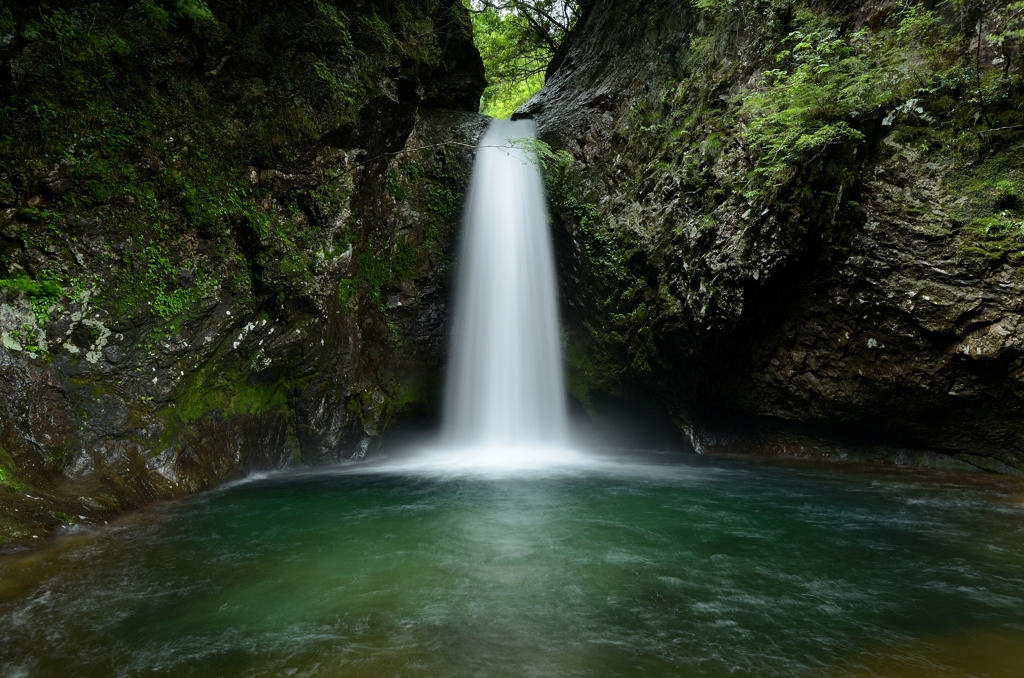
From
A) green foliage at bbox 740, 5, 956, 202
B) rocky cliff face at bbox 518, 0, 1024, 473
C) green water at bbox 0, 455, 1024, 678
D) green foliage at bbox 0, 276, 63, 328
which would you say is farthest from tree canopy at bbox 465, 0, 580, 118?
green water at bbox 0, 455, 1024, 678

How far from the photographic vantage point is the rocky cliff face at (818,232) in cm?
735

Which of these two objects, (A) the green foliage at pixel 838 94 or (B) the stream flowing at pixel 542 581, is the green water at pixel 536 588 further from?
(A) the green foliage at pixel 838 94

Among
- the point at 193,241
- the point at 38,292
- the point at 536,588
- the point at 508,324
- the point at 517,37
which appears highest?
the point at 517,37

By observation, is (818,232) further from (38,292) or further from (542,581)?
(38,292)

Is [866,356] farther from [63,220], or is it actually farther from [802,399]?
[63,220]

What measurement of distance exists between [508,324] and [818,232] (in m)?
6.51

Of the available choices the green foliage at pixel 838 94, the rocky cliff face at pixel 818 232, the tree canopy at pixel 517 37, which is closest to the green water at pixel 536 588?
the rocky cliff face at pixel 818 232

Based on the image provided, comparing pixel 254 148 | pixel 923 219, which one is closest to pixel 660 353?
pixel 923 219

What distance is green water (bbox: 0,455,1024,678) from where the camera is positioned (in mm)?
2984

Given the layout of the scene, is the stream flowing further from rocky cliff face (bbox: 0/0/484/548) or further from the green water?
rocky cliff face (bbox: 0/0/484/548)

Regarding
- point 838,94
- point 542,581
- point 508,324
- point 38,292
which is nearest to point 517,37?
point 508,324

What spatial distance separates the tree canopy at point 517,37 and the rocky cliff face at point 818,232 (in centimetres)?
741

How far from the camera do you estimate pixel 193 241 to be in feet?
25.3

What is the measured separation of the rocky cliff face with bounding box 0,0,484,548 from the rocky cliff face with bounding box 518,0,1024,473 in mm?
4630
